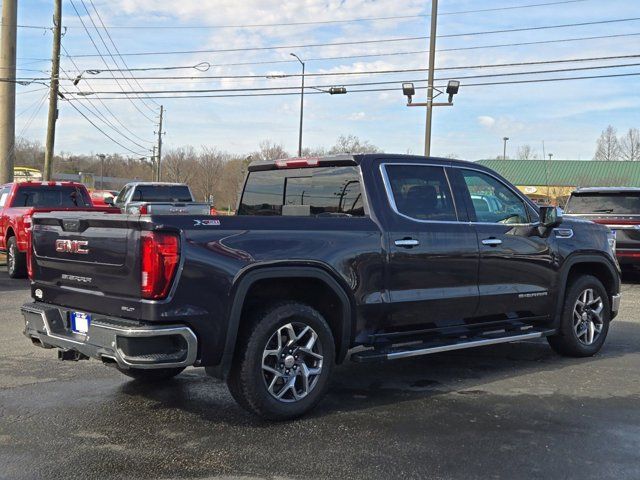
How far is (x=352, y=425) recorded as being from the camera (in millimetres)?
4754

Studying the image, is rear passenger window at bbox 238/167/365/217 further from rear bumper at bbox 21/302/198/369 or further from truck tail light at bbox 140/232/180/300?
rear bumper at bbox 21/302/198/369

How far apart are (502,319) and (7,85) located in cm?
2381

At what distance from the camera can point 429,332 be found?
5648 millimetres

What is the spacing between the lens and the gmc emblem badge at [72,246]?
4723 millimetres

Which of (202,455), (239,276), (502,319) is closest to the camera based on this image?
(202,455)

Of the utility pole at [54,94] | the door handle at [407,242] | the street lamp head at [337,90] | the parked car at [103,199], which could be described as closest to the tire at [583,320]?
the door handle at [407,242]

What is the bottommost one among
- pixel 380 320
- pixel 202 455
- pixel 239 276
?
pixel 202 455

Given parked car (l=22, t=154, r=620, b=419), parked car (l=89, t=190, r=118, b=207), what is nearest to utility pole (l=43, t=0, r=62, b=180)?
parked car (l=89, t=190, r=118, b=207)

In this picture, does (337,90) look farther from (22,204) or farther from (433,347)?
(433,347)

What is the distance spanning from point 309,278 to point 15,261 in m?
9.69

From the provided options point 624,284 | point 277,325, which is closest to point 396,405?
point 277,325

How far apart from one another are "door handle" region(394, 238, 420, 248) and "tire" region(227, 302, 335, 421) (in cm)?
90

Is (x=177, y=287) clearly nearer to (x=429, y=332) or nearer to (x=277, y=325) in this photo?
(x=277, y=325)

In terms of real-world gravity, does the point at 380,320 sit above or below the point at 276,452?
above
